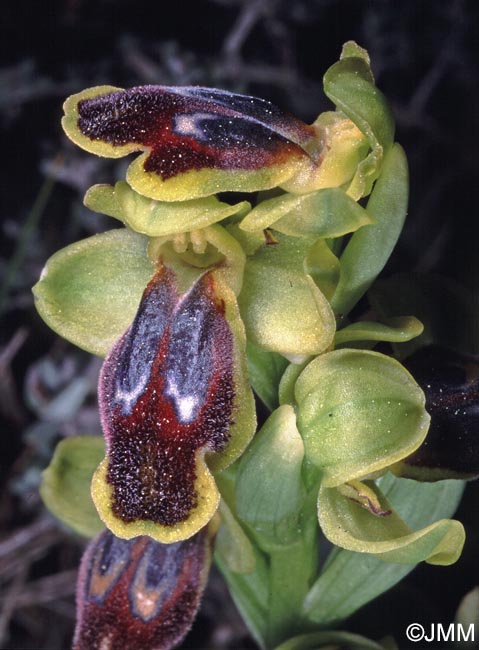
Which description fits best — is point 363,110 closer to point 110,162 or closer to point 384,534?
point 384,534

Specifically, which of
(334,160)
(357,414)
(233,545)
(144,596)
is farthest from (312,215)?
(144,596)

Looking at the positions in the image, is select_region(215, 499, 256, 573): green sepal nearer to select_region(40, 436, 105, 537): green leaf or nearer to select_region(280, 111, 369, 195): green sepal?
select_region(40, 436, 105, 537): green leaf

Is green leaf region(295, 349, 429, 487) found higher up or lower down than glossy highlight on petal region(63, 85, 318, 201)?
lower down

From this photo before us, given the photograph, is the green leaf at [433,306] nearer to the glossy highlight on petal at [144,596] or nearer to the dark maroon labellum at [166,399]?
the dark maroon labellum at [166,399]

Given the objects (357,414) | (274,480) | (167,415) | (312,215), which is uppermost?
(312,215)

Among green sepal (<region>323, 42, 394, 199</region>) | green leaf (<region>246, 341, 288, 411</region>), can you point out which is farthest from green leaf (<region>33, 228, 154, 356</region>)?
green sepal (<region>323, 42, 394, 199</region>)

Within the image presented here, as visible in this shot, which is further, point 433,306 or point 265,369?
point 433,306

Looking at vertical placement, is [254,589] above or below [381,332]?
below
